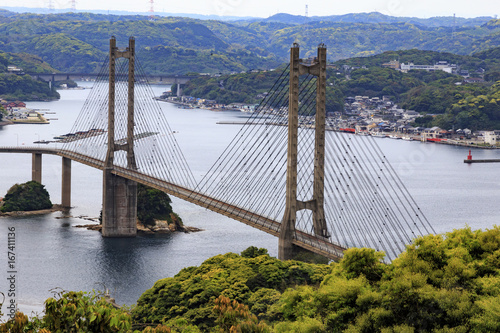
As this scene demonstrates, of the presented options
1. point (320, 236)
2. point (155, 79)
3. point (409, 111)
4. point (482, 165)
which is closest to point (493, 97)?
point (409, 111)

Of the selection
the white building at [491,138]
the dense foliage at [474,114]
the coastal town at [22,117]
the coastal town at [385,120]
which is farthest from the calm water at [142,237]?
the coastal town at [22,117]

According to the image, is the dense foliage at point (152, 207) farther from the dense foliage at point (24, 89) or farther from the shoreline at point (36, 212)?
the dense foliage at point (24, 89)

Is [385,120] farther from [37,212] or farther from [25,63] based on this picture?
[25,63]

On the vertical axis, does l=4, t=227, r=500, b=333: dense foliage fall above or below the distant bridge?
below

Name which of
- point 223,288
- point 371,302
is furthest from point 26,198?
point 371,302

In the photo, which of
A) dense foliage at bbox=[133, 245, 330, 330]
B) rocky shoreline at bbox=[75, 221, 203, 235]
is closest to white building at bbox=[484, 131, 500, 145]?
rocky shoreline at bbox=[75, 221, 203, 235]

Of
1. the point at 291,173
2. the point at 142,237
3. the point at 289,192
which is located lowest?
the point at 142,237

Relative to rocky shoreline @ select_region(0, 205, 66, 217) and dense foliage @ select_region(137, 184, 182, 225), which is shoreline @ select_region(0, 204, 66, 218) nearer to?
rocky shoreline @ select_region(0, 205, 66, 217)
